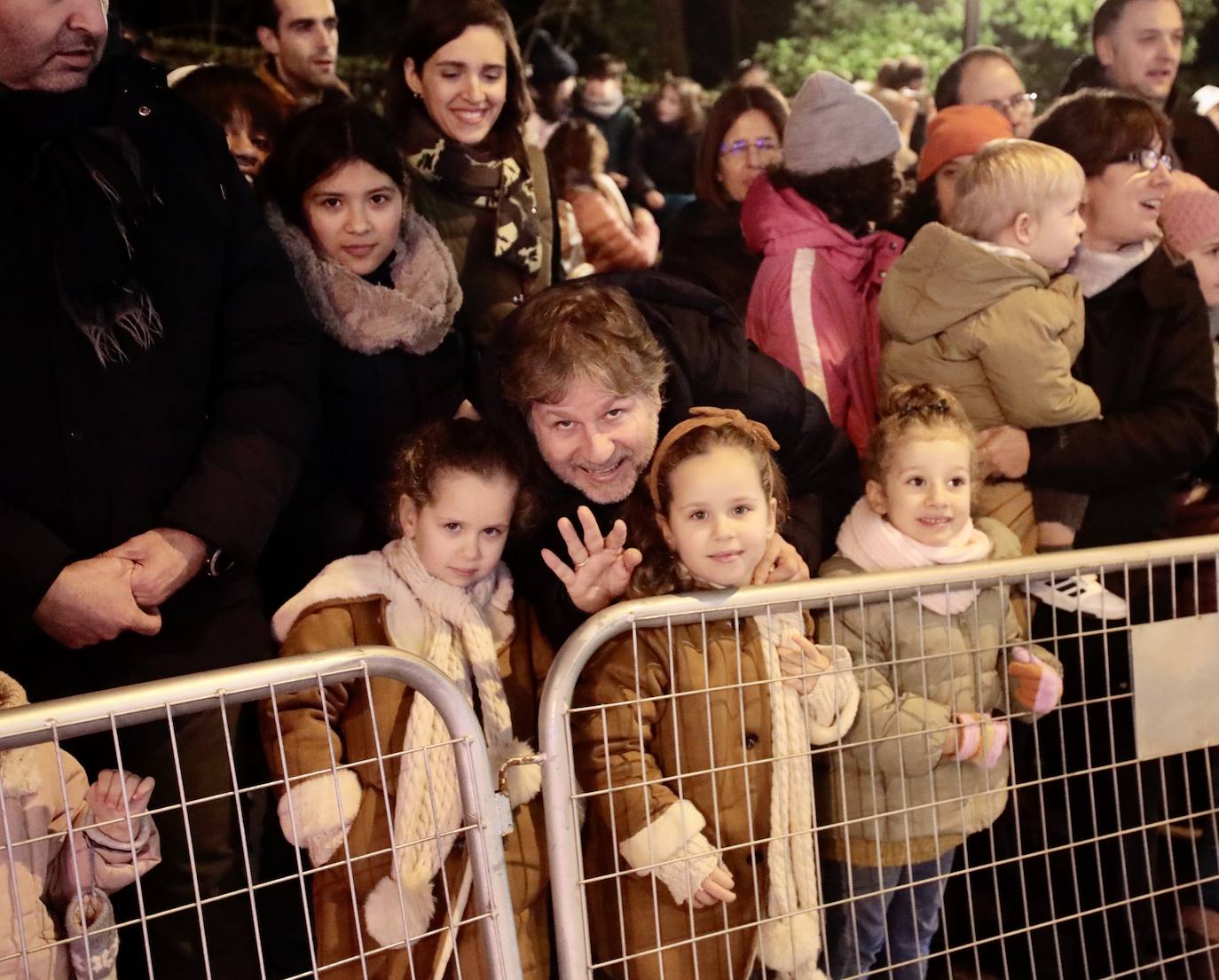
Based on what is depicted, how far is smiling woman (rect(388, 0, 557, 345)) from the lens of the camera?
2598 mm

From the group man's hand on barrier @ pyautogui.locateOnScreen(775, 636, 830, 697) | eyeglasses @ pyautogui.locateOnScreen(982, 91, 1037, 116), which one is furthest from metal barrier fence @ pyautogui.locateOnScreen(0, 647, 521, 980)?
eyeglasses @ pyautogui.locateOnScreen(982, 91, 1037, 116)

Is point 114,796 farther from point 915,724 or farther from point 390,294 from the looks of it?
point 915,724

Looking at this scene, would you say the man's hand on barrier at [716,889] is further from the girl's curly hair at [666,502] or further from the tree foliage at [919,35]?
the tree foliage at [919,35]

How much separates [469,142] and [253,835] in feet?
4.82

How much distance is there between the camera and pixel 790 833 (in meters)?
2.04

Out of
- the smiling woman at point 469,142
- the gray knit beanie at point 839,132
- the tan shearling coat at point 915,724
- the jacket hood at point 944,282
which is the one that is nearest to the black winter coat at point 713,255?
the gray knit beanie at point 839,132

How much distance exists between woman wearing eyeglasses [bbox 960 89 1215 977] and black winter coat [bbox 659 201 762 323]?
75cm

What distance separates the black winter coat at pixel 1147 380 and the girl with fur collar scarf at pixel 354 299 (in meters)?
1.37

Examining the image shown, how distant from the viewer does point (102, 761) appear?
2027 millimetres

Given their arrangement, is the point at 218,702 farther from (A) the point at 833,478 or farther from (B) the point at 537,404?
(A) the point at 833,478

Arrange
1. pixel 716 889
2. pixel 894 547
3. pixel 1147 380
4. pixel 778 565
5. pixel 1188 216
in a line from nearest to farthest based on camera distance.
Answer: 1. pixel 716 889
2. pixel 778 565
3. pixel 894 547
4. pixel 1147 380
5. pixel 1188 216

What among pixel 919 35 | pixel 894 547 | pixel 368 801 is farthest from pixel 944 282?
pixel 919 35

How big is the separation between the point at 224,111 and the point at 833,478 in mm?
1470

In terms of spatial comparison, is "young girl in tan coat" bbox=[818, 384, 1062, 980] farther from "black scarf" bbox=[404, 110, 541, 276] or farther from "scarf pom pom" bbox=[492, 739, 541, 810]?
"black scarf" bbox=[404, 110, 541, 276]
